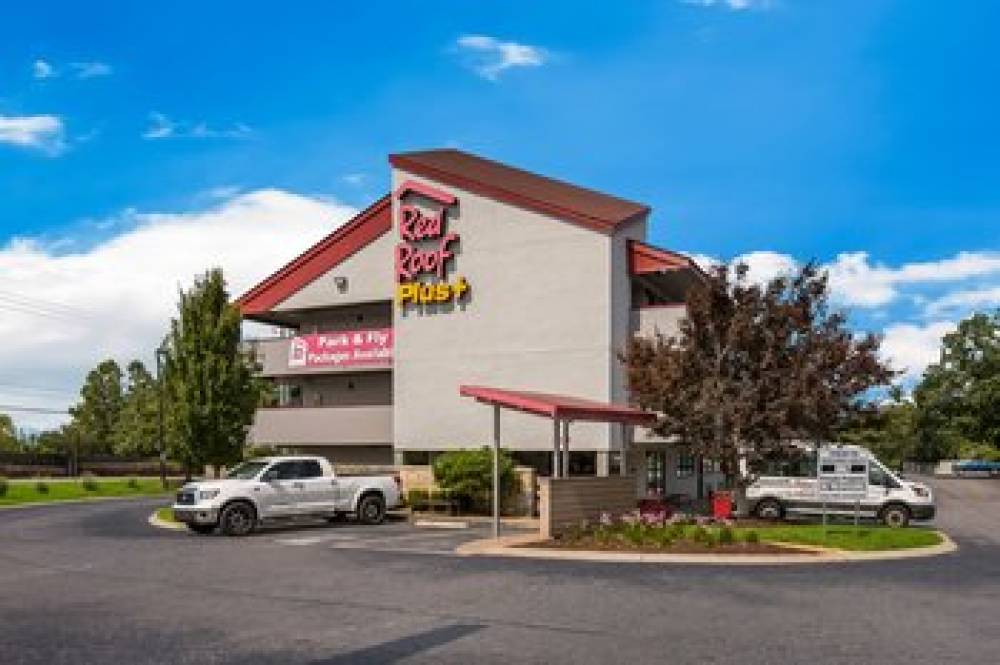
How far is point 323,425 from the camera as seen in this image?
128ft

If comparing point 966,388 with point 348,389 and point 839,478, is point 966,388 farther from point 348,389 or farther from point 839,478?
point 839,478

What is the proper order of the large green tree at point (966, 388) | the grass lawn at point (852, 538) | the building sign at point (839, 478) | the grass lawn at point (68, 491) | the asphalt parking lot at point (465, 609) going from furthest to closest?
the large green tree at point (966, 388), the grass lawn at point (68, 491), the building sign at point (839, 478), the grass lawn at point (852, 538), the asphalt parking lot at point (465, 609)

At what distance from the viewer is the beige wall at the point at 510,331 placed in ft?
107

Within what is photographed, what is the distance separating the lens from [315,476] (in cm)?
2634

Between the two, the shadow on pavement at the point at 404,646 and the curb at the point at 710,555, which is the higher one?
the shadow on pavement at the point at 404,646

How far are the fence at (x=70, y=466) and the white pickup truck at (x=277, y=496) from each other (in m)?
43.0

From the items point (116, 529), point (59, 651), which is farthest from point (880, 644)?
point (116, 529)

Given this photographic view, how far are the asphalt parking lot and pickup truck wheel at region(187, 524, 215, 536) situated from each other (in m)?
3.58

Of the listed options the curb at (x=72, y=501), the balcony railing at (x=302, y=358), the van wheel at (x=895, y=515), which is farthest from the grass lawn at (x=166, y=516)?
the van wheel at (x=895, y=515)

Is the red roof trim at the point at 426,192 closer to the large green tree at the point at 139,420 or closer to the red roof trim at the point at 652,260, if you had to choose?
the red roof trim at the point at 652,260

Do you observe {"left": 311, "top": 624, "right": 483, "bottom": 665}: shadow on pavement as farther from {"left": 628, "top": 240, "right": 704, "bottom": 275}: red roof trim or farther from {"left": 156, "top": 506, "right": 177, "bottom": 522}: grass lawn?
{"left": 628, "top": 240, "right": 704, "bottom": 275}: red roof trim

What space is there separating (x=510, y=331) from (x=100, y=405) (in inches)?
3169

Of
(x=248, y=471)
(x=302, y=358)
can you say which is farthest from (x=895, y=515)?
(x=302, y=358)

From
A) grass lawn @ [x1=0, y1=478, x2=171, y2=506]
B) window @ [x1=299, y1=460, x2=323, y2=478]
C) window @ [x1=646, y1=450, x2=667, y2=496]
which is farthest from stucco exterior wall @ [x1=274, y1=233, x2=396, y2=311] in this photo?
grass lawn @ [x1=0, y1=478, x2=171, y2=506]
